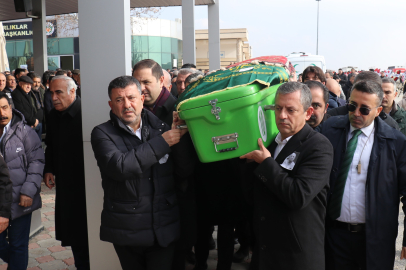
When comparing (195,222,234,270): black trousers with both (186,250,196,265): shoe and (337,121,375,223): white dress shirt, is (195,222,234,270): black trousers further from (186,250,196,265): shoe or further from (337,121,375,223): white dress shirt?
(337,121,375,223): white dress shirt

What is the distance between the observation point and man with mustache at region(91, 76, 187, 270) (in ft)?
8.89

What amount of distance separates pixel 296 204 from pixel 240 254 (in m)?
2.47

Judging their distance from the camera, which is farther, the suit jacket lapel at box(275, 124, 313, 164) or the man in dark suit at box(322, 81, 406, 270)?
the man in dark suit at box(322, 81, 406, 270)

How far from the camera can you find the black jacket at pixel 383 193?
2699 mm

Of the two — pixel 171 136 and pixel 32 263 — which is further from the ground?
pixel 171 136

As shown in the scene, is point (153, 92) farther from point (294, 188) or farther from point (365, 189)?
point (365, 189)

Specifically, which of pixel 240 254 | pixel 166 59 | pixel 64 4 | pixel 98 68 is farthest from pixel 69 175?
pixel 166 59

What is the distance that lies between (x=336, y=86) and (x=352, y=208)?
3.46 meters

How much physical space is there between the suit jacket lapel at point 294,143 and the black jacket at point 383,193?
565 millimetres

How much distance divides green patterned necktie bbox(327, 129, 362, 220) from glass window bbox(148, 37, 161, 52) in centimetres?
3885

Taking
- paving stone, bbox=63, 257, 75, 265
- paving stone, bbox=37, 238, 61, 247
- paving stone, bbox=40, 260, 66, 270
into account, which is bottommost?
paving stone, bbox=63, 257, 75, 265

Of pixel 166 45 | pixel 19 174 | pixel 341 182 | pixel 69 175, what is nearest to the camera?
pixel 341 182

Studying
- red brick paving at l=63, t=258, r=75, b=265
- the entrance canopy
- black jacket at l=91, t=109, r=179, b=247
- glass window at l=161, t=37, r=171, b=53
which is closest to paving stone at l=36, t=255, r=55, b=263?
red brick paving at l=63, t=258, r=75, b=265

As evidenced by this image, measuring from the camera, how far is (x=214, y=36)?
42.5 feet
